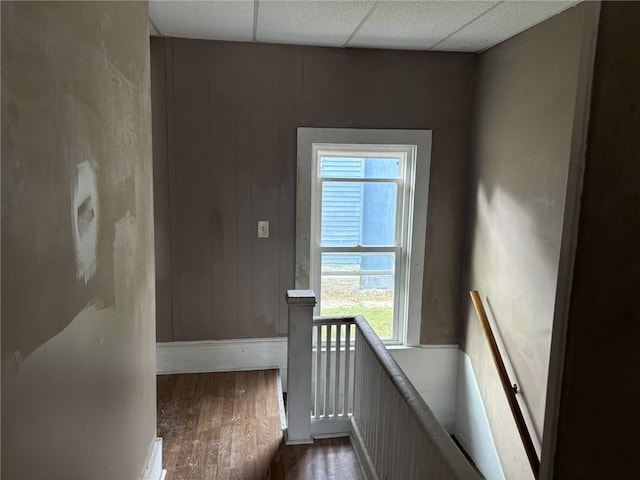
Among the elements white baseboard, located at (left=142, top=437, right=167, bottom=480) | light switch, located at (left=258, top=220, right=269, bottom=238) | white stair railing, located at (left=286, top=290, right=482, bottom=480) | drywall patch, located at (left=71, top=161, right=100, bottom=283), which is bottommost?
white baseboard, located at (left=142, top=437, right=167, bottom=480)

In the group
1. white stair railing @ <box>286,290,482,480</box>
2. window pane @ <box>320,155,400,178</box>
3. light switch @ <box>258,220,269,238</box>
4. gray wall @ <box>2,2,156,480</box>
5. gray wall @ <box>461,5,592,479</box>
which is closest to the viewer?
gray wall @ <box>2,2,156,480</box>

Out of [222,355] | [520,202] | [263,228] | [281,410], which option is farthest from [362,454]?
[520,202]


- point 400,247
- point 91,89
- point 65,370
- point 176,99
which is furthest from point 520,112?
point 65,370

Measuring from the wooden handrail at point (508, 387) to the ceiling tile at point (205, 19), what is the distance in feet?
7.78

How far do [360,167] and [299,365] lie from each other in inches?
62.5

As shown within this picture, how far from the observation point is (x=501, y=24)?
2643mm

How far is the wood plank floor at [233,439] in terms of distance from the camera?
7.59 feet

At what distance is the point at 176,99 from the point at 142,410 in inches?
79.9

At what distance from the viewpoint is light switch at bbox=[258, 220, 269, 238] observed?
10.7ft

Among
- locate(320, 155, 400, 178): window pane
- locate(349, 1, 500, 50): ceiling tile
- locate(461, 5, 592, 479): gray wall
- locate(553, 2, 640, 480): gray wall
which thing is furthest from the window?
locate(553, 2, 640, 480): gray wall

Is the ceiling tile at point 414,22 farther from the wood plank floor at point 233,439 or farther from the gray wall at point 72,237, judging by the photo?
the wood plank floor at point 233,439

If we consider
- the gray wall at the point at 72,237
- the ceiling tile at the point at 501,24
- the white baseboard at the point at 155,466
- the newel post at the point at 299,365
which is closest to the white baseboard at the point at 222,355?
the newel post at the point at 299,365

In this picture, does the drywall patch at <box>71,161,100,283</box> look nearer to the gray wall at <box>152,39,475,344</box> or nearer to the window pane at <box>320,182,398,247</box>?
the gray wall at <box>152,39,475,344</box>

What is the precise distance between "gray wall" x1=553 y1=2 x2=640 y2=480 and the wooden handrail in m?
2.23
